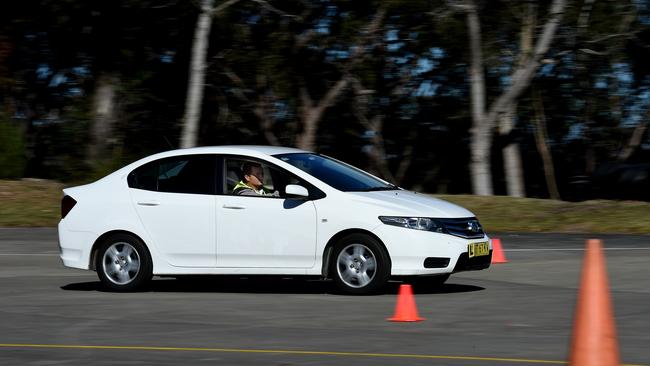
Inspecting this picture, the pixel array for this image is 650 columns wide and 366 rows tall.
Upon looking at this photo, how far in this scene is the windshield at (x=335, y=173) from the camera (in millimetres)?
13375

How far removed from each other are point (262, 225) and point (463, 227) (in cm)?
193

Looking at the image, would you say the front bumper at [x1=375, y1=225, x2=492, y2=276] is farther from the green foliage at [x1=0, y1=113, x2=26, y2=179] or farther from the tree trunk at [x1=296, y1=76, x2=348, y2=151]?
the tree trunk at [x1=296, y1=76, x2=348, y2=151]

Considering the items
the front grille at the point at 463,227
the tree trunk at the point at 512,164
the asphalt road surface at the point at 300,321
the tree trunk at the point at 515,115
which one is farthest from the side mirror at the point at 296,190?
the tree trunk at the point at 512,164

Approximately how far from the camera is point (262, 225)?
43.3ft

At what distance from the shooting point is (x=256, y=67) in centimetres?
3619

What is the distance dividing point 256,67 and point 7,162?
7788mm

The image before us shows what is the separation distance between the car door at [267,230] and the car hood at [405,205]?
556 millimetres

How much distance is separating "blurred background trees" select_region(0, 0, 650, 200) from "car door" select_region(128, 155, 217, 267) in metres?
16.4

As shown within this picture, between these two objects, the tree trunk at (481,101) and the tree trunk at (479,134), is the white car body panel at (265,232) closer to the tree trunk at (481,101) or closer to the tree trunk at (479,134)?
the tree trunk at (481,101)

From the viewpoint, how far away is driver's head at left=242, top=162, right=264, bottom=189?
13477 millimetres

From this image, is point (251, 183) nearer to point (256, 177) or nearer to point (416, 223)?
point (256, 177)

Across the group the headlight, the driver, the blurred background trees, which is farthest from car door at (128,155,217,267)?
the blurred background trees

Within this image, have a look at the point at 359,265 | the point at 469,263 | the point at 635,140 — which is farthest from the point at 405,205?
the point at 635,140

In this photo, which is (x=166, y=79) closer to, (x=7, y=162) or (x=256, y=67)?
(x=256, y=67)
